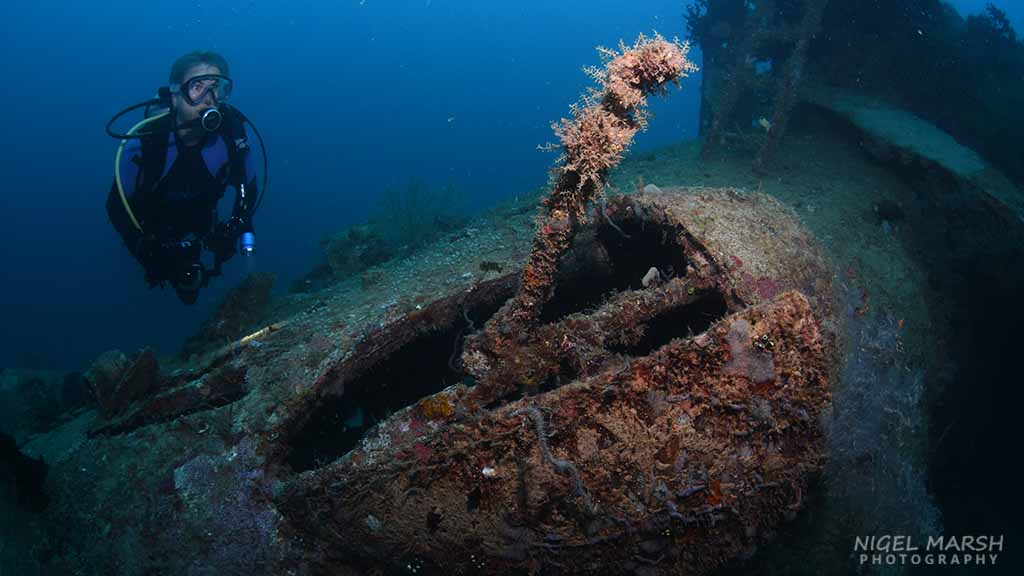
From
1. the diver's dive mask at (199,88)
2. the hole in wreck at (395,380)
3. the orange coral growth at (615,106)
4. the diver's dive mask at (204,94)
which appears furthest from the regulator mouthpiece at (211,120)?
the orange coral growth at (615,106)

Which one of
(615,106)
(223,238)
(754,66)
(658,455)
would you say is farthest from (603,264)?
(754,66)

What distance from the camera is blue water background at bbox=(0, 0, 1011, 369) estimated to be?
34812 millimetres

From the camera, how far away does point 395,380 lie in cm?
448

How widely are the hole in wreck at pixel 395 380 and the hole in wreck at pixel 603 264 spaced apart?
539 millimetres

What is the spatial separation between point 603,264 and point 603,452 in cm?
231

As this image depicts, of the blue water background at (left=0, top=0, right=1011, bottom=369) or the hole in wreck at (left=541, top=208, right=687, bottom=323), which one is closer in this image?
the hole in wreck at (left=541, top=208, right=687, bottom=323)

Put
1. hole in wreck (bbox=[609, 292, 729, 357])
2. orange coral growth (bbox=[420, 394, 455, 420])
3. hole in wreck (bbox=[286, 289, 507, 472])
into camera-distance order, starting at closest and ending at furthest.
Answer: orange coral growth (bbox=[420, 394, 455, 420]) → hole in wreck (bbox=[609, 292, 729, 357]) → hole in wreck (bbox=[286, 289, 507, 472])

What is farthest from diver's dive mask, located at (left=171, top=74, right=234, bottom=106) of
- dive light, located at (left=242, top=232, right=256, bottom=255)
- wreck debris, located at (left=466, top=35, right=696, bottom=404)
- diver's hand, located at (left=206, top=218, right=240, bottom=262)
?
wreck debris, located at (left=466, top=35, right=696, bottom=404)

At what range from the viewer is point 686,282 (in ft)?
10.8

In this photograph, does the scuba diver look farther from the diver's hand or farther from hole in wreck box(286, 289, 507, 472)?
hole in wreck box(286, 289, 507, 472)

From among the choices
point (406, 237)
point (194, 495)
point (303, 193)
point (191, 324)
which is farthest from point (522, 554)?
point (303, 193)

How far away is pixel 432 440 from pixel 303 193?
218ft

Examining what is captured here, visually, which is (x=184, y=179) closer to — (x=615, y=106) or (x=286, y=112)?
(x=615, y=106)

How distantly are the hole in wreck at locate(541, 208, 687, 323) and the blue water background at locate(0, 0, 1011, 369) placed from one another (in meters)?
19.6
